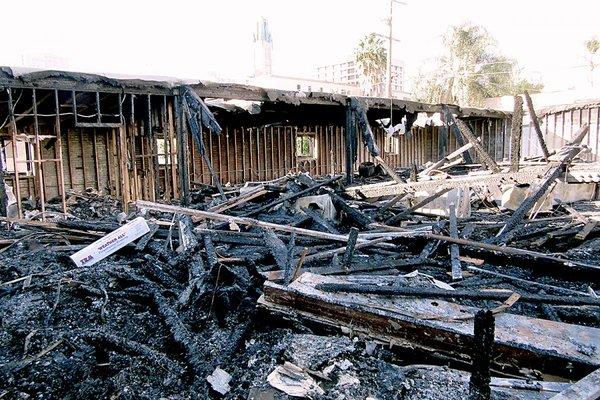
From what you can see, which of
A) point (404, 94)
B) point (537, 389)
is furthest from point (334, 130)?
point (404, 94)

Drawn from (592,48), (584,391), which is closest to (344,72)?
(592,48)

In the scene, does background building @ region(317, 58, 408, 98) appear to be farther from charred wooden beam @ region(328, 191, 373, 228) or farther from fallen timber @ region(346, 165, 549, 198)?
charred wooden beam @ region(328, 191, 373, 228)

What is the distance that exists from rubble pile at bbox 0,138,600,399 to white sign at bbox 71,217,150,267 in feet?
0.07

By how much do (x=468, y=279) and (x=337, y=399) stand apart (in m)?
3.72

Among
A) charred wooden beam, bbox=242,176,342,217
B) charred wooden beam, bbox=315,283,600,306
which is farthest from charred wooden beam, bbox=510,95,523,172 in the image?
charred wooden beam, bbox=315,283,600,306

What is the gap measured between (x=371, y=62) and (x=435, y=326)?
36.3 meters

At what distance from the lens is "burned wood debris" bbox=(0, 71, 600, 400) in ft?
9.52

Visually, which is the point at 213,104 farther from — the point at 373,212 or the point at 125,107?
the point at 373,212

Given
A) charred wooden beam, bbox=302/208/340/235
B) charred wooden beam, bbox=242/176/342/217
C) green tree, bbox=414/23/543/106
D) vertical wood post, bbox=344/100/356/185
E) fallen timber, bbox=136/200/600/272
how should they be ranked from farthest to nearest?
green tree, bbox=414/23/543/106
vertical wood post, bbox=344/100/356/185
charred wooden beam, bbox=242/176/342/217
charred wooden beam, bbox=302/208/340/235
fallen timber, bbox=136/200/600/272

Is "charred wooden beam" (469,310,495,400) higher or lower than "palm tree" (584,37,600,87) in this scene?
lower

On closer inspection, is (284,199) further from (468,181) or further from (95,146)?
(95,146)

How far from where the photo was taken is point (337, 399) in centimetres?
261

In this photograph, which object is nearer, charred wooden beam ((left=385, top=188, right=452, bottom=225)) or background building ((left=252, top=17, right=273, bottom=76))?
charred wooden beam ((left=385, top=188, right=452, bottom=225))

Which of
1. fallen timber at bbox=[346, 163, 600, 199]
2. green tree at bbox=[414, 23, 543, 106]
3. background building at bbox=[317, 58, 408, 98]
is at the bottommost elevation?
fallen timber at bbox=[346, 163, 600, 199]
